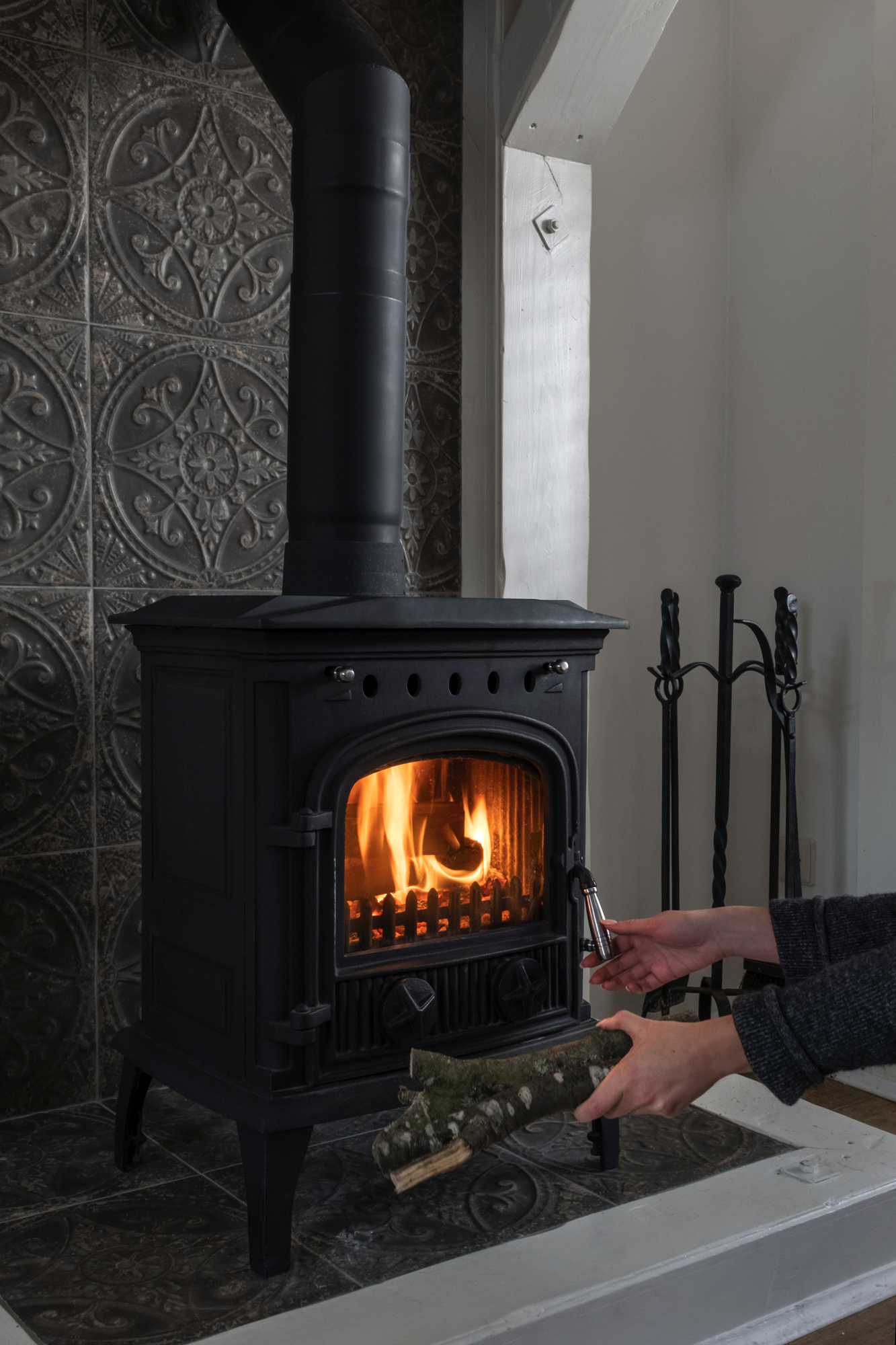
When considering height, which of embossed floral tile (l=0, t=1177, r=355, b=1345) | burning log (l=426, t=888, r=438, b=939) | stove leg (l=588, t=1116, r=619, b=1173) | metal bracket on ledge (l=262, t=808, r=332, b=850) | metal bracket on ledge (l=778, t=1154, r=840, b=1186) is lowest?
metal bracket on ledge (l=778, t=1154, r=840, b=1186)

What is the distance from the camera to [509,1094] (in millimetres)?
1413

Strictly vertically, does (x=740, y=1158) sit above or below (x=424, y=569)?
below

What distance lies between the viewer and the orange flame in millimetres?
1860

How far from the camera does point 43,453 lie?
7.02 ft

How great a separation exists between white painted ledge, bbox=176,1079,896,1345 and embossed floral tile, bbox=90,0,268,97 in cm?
205

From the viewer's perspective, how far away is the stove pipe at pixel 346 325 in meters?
1.92

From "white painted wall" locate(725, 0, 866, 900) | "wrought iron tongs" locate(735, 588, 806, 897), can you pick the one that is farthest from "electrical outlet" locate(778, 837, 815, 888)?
"wrought iron tongs" locate(735, 588, 806, 897)

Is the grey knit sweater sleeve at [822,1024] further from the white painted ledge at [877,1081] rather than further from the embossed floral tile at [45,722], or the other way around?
the white painted ledge at [877,1081]

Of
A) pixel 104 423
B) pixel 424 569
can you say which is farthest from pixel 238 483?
pixel 424 569

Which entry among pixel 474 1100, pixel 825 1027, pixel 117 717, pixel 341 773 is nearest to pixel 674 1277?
pixel 474 1100

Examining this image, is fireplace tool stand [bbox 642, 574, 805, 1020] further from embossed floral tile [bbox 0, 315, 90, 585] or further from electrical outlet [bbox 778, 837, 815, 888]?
embossed floral tile [bbox 0, 315, 90, 585]

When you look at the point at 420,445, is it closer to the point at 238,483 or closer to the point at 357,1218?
the point at 238,483

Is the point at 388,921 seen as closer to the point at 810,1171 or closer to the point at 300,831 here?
the point at 300,831

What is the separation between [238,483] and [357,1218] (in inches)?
51.6
